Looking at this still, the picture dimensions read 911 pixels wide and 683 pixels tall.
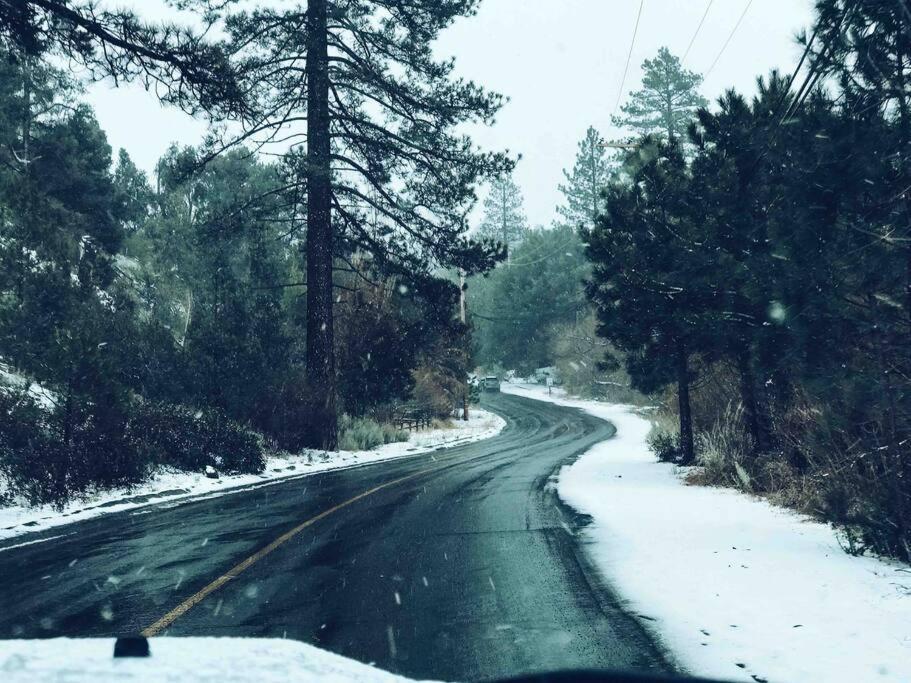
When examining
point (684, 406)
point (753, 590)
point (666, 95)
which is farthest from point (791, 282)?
point (666, 95)

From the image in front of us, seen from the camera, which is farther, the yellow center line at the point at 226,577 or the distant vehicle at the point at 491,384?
the distant vehicle at the point at 491,384

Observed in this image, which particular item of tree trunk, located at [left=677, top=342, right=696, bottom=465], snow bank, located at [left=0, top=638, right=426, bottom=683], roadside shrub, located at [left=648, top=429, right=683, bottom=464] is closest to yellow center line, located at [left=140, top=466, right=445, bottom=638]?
snow bank, located at [left=0, top=638, right=426, bottom=683]

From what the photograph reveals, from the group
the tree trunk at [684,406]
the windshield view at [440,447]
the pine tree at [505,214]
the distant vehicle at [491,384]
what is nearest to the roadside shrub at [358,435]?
the windshield view at [440,447]

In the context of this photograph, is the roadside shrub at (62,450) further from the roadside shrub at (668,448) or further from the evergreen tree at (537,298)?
the evergreen tree at (537,298)

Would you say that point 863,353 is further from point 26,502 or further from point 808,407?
point 26,502

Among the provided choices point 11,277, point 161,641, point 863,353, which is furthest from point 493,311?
point 161,641

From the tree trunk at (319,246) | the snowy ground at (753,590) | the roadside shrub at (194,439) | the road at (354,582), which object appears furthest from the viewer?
the tree trunk at (319,246)

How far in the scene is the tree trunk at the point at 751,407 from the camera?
14.9 meters

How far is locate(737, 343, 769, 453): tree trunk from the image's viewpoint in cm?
1485

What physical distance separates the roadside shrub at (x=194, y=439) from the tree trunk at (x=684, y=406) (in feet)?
32.4

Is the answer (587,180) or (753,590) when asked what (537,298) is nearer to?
(587,180)

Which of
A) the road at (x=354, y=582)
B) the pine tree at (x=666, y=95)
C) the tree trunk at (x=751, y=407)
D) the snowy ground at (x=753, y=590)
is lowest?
the snowy ground at (x=753, y=590)

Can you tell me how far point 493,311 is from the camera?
89500mm

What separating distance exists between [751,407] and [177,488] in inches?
426
